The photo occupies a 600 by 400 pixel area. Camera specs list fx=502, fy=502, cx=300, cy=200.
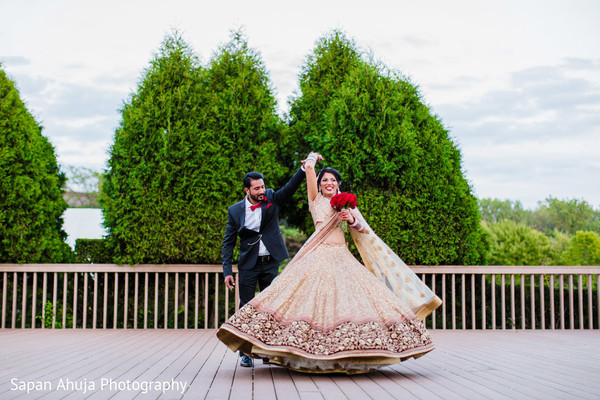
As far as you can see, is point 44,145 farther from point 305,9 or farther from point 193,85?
point 305,9

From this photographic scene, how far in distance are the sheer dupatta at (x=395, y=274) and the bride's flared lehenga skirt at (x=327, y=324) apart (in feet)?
1.11

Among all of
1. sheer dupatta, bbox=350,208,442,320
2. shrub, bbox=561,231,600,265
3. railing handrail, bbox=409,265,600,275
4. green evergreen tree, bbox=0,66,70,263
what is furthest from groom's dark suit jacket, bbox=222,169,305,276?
shrub, bbox=561,231,600,265

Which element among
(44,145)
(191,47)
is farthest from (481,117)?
(44,145)

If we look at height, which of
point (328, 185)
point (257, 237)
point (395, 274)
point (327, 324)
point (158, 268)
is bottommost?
point (327, 324)

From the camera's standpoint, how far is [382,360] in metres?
3.50

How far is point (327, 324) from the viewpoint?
361 cm

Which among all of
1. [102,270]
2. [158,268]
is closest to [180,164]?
[158,268]

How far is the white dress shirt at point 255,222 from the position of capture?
4.43 m

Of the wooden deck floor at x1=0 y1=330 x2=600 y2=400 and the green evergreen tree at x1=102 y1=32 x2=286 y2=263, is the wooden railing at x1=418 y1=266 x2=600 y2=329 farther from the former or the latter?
the green evergreen tree at x1=102 y1=32 x2=286 y2=263

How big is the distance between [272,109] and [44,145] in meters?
3.49

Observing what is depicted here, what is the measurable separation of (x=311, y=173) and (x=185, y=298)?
384 centimetres

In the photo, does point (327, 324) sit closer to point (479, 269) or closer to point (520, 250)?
point (479, 269)

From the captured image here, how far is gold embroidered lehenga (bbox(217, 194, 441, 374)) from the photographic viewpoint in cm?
349

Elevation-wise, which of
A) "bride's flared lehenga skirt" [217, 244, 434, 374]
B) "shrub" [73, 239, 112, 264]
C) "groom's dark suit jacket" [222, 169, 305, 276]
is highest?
"groom's dark suit jacket" [222, 169, 305, 276]
